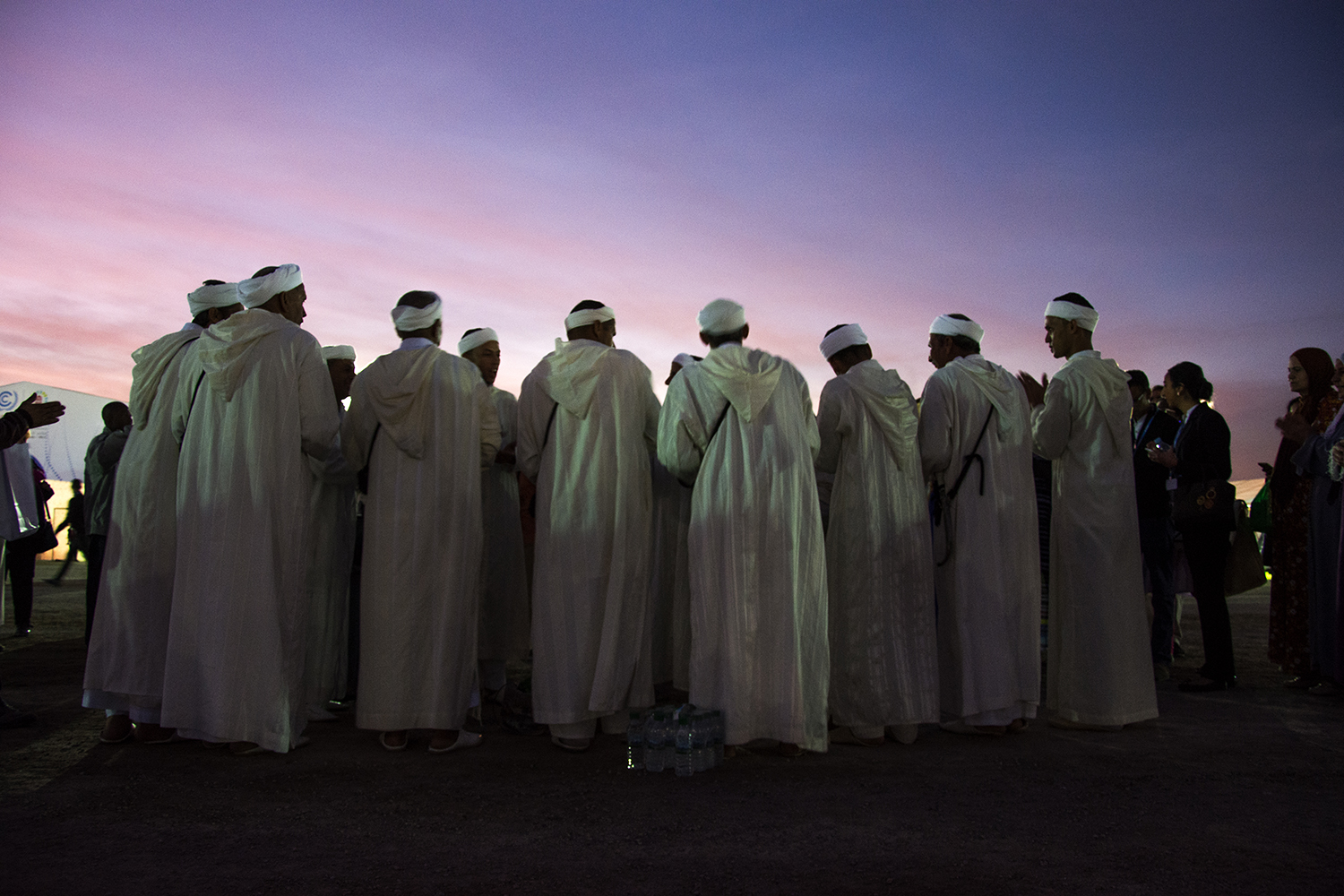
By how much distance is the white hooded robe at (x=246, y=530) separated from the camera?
4.70m

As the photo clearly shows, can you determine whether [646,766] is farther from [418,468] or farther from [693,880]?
[418,468]

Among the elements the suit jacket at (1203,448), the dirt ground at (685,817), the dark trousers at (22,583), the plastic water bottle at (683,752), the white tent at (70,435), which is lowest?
the dirt ground at (685,817)

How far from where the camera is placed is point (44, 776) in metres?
4.32

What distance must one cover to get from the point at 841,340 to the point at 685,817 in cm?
292

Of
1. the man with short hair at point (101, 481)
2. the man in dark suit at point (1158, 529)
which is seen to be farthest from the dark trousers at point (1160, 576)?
the man with short hair at point (101, 481)

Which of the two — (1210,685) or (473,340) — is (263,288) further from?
(1210,685)

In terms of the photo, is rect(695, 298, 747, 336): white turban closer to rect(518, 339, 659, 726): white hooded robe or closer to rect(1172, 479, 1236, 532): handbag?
rect(518, 339, 659, 726): white hooded robe

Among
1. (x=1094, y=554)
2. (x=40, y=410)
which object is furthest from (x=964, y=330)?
(x=40, y=410)

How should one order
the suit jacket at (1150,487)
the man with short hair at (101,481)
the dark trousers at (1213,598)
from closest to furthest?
the dark trousers at (1213,598) → the suit jacket at (1150,487) → the man with short hair at (101,481)

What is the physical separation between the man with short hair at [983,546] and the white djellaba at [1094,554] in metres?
0.24

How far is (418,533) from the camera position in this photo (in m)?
5.03

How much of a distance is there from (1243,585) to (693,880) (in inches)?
259

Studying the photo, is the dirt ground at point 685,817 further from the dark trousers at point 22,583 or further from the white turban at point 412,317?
the dark trousers at point 22,583

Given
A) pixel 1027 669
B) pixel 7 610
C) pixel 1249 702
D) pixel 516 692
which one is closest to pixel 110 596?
pixel 516 692
